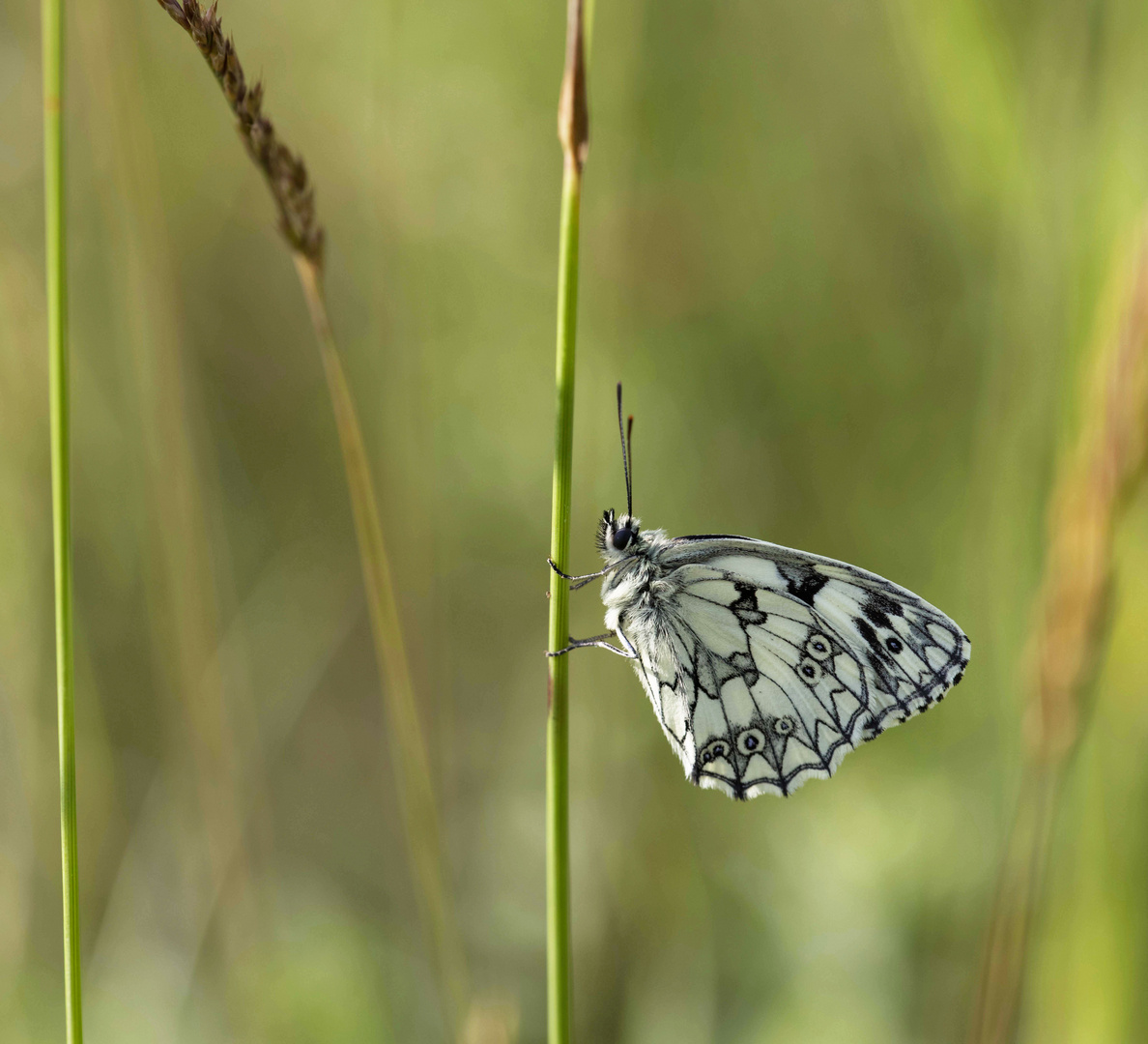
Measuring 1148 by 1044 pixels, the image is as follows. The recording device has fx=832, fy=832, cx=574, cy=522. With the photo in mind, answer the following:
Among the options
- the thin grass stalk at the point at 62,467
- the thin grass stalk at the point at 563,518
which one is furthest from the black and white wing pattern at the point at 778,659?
the thin grass stalk at the point at 62,467

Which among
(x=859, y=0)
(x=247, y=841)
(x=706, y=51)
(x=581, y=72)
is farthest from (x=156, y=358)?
(x=859, y=0)

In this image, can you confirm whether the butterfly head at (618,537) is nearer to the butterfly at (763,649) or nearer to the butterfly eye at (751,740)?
the butterfly at (763,649)

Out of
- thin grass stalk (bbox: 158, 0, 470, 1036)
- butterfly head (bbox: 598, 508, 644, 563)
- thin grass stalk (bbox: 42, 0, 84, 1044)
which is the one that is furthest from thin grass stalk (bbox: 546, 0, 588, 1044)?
butterfly head (bbox: 598, 508, 644, 563)

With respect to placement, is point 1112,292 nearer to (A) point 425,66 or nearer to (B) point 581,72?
(B) point 581,72

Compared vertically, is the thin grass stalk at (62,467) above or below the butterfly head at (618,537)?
below

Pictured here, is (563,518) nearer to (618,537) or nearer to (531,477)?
(618,537)

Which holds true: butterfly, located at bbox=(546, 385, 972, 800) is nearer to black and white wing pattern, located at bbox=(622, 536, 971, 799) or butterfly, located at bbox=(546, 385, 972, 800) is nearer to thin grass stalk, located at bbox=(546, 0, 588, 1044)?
black and white wing pattern, located at bbox=(622, 536, 971, 799)
